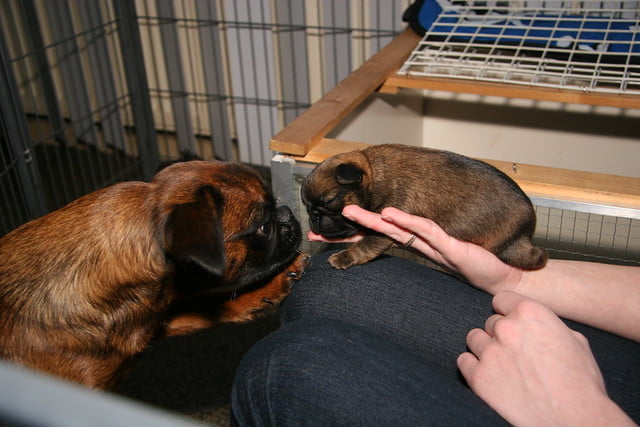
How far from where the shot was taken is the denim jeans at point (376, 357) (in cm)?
104

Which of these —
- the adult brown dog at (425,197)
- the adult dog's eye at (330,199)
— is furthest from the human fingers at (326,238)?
the adult dog's eye at (330,199)

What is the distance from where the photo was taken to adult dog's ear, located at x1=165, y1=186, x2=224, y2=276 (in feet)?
3.81

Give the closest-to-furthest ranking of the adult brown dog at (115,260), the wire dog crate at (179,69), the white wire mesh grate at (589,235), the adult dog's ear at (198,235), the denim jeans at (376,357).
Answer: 1. the denim jeans at (376,357)
2. the adult dog's ear at (198,235)
3. the adult brown dog at (115,260)
4. the white wire mesh grate at (589,235)
5. the wire dog crate at (179,69)

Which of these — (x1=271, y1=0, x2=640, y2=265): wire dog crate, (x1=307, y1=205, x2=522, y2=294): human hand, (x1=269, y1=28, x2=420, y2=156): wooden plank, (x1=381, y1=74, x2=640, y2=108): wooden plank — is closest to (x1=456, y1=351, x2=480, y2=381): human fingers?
(x1=307, y1=205, x2=522, y2=294): human hand

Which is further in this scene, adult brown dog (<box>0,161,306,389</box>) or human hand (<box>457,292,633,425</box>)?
adult brown dog (<box>0,161,306,389</box>)

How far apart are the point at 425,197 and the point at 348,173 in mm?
209

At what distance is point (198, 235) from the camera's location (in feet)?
3.91

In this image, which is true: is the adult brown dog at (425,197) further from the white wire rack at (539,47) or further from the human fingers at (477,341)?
the white wire rack at (539,47)

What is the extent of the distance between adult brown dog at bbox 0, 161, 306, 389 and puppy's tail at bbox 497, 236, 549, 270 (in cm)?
57

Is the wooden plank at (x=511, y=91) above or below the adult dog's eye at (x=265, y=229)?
above

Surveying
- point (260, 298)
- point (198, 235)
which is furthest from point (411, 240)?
point (198, 235)

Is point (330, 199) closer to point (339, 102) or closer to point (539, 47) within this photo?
point (339, 102)

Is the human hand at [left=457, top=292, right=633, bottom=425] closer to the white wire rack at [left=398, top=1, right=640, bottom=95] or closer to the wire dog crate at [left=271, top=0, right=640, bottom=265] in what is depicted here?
the wire dog crate at [left=271, top=0, right=640, bottom=265]

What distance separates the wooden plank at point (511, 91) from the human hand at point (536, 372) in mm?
1050
